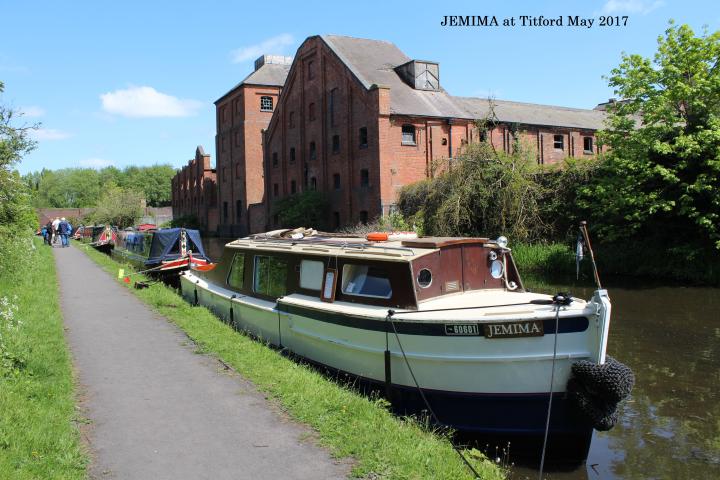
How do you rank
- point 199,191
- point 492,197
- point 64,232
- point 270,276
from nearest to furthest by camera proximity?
point 270,276
point 492,197
point 64,232
point 199,191

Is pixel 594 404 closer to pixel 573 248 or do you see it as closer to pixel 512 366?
pixel 512 366

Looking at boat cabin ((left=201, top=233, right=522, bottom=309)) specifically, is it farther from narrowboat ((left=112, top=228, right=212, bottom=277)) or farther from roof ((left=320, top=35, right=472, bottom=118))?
roof ((left=320, top=35, right=472, bottom=118))

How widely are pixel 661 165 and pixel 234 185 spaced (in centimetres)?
4022

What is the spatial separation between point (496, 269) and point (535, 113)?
114 ft

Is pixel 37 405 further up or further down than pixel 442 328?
further down

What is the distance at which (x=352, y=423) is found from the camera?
591 centimetres

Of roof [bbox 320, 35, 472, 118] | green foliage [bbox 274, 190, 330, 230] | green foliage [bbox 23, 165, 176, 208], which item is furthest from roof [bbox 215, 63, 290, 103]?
green foliage [bbox 23, 165, 176, 208]

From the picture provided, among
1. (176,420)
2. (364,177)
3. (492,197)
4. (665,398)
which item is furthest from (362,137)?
(176,420)

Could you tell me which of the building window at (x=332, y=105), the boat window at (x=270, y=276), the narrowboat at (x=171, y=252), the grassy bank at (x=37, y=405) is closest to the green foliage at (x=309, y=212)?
the building window at (x=332, y=105)

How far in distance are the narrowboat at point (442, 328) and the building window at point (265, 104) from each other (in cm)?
4322

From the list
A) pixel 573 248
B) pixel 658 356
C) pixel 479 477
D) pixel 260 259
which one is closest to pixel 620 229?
pixel 573 248

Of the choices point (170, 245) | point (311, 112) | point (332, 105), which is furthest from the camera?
point (311, 112)

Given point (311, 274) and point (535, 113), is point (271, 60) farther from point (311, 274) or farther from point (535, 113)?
point (311, 274)

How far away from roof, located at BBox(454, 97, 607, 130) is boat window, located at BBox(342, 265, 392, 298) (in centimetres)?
2925
